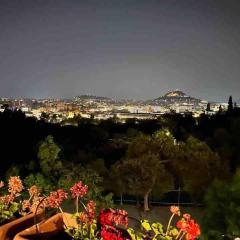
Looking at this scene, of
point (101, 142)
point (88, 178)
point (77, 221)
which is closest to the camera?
point (77, 221)

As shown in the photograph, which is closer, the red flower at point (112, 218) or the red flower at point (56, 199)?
the red flower at point (112, 218)

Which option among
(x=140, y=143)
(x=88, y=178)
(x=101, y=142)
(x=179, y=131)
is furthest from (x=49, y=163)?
(x=179, y=131)

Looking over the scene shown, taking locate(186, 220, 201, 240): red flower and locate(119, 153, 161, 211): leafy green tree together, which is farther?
locate(119, 153, 161, 211): leafy green tree

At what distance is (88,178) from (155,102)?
78289 mm

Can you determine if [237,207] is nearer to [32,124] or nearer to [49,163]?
[49,163]

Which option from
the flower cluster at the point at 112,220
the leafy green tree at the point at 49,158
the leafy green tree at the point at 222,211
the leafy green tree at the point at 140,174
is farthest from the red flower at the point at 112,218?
the leafy green tree at the point at 140,174

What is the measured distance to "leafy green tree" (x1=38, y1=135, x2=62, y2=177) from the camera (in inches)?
431

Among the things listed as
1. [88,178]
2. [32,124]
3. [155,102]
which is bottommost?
[88,178]

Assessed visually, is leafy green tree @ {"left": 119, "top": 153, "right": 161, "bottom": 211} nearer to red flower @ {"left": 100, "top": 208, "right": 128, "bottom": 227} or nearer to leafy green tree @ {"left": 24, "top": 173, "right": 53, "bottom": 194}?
leafy green tree @ {"left": 24, "top": 173, "right": 53, "bottom": 194}

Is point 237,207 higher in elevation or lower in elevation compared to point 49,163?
lower

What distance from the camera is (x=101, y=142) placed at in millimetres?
25703

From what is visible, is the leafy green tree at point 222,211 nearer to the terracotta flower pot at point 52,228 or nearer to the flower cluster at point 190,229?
the terracotta flower pot at point 52,228

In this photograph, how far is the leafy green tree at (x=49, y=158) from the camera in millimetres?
10938

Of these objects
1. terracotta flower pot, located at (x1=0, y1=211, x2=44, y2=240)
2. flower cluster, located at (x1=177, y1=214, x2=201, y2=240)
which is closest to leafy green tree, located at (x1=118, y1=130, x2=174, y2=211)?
terracotta flower pot, located at (x1=0, y1=211, x2=44, y2=240)
